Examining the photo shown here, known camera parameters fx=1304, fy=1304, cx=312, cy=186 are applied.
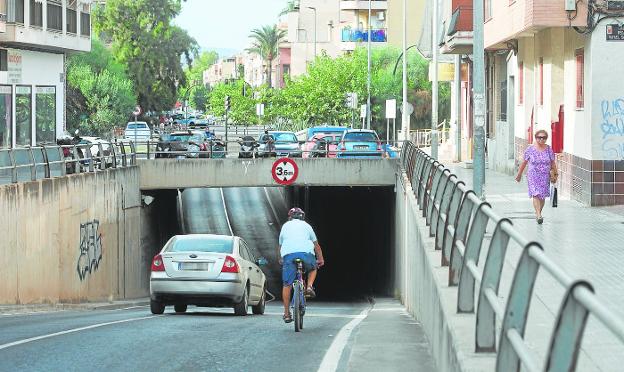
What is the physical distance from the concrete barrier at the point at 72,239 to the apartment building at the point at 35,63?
8.65 meters

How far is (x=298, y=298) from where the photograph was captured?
55.6 feet

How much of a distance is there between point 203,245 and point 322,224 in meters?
35.2

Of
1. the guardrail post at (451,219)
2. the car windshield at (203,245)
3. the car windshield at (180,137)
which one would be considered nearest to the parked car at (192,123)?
the car windshield at (180,137)

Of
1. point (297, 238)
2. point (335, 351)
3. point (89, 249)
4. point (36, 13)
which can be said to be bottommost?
point (89, 249)

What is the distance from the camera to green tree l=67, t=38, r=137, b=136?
88.4m

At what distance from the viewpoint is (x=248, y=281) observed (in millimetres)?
22594

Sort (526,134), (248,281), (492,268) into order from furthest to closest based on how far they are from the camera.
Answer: (526,134) < (248,281) < (492,268)

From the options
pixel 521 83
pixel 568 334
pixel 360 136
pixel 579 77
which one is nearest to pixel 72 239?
pixel 579 77

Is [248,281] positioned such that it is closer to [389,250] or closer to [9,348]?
[9,348]

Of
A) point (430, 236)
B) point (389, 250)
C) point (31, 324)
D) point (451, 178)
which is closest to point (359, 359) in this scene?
point (451, 178)

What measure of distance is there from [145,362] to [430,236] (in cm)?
461

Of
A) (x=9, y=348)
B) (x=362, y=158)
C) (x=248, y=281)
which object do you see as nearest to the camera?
(x=9, y=348)

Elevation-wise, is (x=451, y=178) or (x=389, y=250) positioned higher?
(x=451, y=178)

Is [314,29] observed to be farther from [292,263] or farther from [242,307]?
[292,263]
